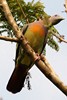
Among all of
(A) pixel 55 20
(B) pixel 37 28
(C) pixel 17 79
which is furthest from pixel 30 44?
(A) pixel 55 20

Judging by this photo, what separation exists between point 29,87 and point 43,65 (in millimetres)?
2137

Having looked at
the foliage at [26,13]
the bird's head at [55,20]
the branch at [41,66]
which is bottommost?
the foliage at [26,13]

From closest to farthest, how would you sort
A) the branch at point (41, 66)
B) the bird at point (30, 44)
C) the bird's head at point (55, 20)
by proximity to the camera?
the branch at point (41, 66)
the bird's head at point (55, 20)
the bird at point (30, 44)

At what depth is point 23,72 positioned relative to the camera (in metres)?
4.87

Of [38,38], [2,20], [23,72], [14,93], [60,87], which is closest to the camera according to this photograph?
[60,87]

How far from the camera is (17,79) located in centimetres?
467

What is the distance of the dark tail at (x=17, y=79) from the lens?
4.46 meters

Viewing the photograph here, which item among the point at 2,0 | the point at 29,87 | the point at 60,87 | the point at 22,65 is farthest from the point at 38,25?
the point at 60,87

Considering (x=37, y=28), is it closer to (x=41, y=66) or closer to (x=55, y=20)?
(x=55, y=20)

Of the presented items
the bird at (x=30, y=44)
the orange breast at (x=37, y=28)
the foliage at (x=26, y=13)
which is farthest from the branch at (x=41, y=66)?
the foliage at (x=26, y=13)

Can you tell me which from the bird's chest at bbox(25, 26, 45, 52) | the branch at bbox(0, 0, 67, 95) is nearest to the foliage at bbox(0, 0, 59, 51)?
the bird's chest at bbox(25, 26, 45, 52)

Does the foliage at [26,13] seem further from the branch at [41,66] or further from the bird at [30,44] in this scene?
the branch at [41,66]

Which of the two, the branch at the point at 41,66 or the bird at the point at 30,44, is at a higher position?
the branch at the point at 41,66

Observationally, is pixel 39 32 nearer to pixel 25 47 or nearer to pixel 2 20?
pixel 2 20
